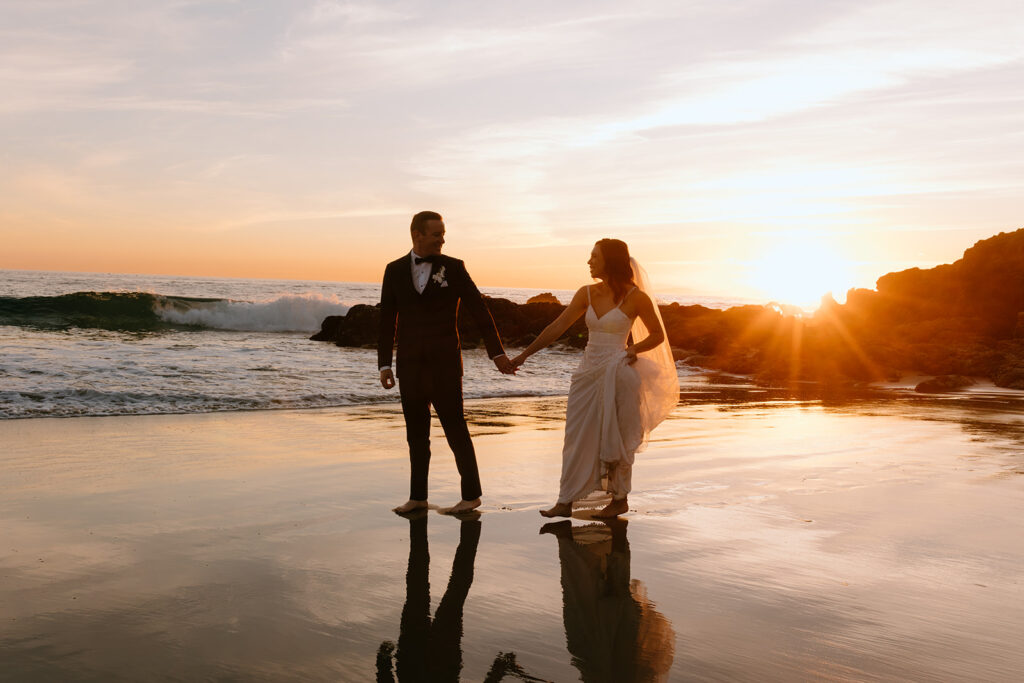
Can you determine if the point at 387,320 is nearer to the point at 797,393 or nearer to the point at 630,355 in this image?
the point at 630,355

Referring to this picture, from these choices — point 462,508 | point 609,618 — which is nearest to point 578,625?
point 609,618

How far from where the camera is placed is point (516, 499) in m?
6.61

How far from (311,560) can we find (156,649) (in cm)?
140

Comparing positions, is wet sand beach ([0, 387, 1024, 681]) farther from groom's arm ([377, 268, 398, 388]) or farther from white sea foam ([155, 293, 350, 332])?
white sea foam ([155, 293, 350, 332])

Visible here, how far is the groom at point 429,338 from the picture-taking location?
19.9 feet

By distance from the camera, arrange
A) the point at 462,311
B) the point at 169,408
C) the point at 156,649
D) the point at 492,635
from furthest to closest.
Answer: the point at 462,311 → the point at 169,408 → the point at 492,635 → the point at 156,649

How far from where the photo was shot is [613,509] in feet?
19.6

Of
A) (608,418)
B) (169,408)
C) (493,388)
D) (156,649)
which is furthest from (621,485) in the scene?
(493,388)

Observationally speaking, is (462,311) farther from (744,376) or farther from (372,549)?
(372,549)

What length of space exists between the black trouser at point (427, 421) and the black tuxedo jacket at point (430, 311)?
84 millimetres

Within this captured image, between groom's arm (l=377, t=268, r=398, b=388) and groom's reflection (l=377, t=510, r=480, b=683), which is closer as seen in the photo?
groom's reflection (l=377, t=510, r=480, b=683)

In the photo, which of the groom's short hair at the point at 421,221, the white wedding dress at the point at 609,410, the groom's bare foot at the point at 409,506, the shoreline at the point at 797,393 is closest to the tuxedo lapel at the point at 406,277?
the groom's short hair at the point at 421,221

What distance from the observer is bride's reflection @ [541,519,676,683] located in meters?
3.30

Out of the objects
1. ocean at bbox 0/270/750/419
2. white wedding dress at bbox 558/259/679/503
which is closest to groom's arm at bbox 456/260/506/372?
white wedding dress at bbox 558/259/679/503
